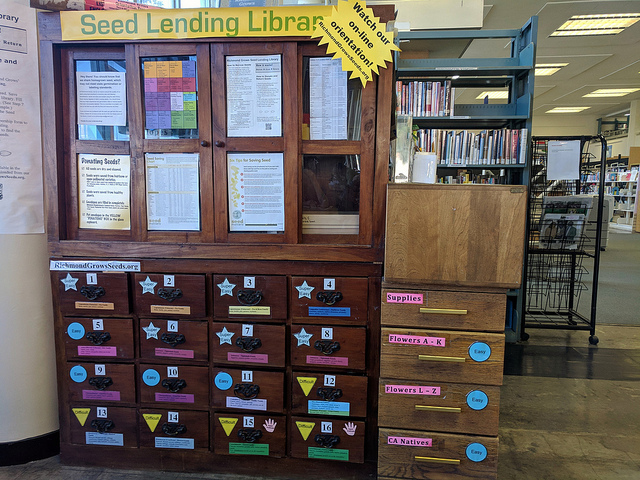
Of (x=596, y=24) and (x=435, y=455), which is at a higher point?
(x=596, y=24)

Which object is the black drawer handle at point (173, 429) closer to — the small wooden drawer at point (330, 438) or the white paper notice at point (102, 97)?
the small wooden drawer at point (330, 438)

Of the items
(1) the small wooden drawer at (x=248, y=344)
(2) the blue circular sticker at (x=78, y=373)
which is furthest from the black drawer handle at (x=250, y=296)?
(2) the blue circular sticker at (x=78, y=373)

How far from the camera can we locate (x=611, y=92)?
10680 mm

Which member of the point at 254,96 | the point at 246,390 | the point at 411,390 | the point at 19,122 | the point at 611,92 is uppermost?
the point at 611,92

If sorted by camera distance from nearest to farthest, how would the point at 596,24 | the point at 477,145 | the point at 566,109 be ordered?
the point at 477,145, the point at 596,24, the point at 566,109

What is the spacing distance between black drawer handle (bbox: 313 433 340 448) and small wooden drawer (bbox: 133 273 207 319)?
714 millimetres

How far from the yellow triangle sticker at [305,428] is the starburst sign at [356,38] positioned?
142 centimetres

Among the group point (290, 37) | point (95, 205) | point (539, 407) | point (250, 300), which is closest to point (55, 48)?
point (95, 205)

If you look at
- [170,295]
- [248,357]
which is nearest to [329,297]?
[248,357]

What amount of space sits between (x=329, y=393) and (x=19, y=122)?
1759 mm

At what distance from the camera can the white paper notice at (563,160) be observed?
3.39 meters

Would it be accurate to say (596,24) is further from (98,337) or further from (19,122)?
(98,337)

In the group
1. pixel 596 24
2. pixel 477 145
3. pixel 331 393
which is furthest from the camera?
pixel 596 24

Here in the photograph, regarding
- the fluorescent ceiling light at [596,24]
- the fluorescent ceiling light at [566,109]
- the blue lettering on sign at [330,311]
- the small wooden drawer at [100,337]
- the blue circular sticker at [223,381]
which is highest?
the fluorescent ceiling light at [566,109]
